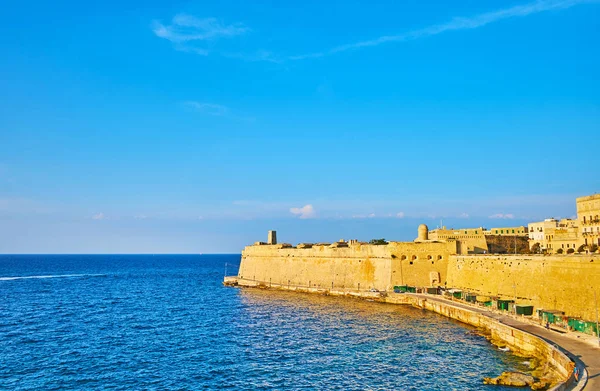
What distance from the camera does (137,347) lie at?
31172 mm

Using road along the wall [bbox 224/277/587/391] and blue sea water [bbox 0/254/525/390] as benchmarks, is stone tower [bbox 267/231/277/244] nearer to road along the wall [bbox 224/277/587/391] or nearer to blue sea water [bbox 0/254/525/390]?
road along the wall [bbox 224/277/587/391]

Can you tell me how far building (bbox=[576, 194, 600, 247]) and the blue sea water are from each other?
21.1 meters

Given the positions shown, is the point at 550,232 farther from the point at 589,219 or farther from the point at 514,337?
the point at 514,337

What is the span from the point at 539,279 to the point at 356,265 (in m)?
25.9

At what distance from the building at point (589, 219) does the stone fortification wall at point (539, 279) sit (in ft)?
42.4

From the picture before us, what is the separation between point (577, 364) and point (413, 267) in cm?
3342

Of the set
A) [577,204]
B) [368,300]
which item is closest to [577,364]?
[368,300]

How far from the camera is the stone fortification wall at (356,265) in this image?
53.0m

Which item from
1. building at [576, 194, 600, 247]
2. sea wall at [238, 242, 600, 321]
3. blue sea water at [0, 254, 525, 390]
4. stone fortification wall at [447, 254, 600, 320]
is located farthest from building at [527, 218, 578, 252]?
blue sea water at [0, 254, 525, 390]

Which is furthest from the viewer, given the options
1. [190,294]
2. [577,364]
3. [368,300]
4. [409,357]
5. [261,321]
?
[190,294]

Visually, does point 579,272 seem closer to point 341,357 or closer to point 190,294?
point 341,357

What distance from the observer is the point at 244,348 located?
30.5 m

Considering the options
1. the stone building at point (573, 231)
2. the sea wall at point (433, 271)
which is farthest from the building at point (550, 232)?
the sea wall at point (433, 271)

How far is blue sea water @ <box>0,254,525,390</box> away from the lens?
76.9ft
